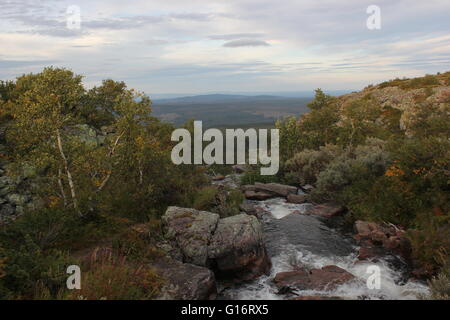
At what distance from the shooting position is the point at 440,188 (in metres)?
15.9

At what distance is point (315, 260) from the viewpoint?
545 inches

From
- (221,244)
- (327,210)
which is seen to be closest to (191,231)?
(221,244)

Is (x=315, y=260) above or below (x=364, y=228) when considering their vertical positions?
below

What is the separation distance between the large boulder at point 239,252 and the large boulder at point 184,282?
1.61m

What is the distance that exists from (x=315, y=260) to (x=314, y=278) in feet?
6.80

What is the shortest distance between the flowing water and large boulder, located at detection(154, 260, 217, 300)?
3.79 feet

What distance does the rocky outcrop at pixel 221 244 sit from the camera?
40.7 ft

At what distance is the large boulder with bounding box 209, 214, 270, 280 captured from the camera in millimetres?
12383


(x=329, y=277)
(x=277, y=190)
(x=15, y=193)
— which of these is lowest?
(x=329, y=277)

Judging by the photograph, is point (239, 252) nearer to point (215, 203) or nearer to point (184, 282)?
point (184, 282)

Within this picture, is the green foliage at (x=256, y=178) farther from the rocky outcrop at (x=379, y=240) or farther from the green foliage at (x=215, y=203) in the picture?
the rocky outcrop at (x=379, y=240)

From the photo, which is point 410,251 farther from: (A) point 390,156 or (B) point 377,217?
(A) point 390,156
